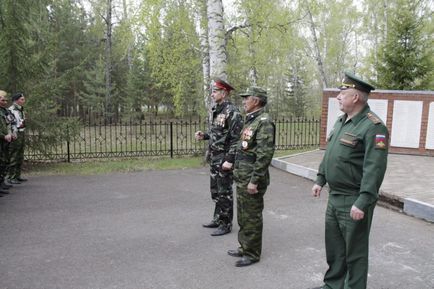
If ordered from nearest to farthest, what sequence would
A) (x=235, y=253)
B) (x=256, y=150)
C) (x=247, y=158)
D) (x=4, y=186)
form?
(x=256, y=150) → (x=247, y=158) → (x=235, y=253) → (x=4, y=186)

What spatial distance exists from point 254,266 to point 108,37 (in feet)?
73.3

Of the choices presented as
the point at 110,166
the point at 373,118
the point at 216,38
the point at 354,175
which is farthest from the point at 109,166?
the point at 373,118

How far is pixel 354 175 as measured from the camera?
2.98 metres

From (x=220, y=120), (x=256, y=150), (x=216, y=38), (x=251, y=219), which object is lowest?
(x=251, y=219)

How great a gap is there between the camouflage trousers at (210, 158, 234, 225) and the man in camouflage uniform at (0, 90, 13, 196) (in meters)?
4.21

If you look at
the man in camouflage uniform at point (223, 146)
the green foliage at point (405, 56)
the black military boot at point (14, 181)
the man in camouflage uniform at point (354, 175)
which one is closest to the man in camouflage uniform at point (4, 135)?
the black military boot at point (14, 181)

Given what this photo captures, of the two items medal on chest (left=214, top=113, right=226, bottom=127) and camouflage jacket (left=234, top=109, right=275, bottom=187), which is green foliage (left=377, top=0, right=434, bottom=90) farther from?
camouflage jacket (left=234, top=109, right=275, bottom=187)

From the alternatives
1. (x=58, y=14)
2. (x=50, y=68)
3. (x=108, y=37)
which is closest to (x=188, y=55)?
(x=50, y=68)

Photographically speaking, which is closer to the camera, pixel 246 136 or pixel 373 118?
pixel 373 118

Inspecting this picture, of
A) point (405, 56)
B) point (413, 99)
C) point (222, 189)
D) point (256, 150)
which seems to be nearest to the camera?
point (256, 150)

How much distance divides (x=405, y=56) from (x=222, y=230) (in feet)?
35.5

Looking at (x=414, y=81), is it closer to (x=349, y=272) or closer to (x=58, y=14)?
(x=349, y=272)

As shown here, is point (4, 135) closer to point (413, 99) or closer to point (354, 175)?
point (354, 175)

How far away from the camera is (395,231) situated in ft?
16.6
